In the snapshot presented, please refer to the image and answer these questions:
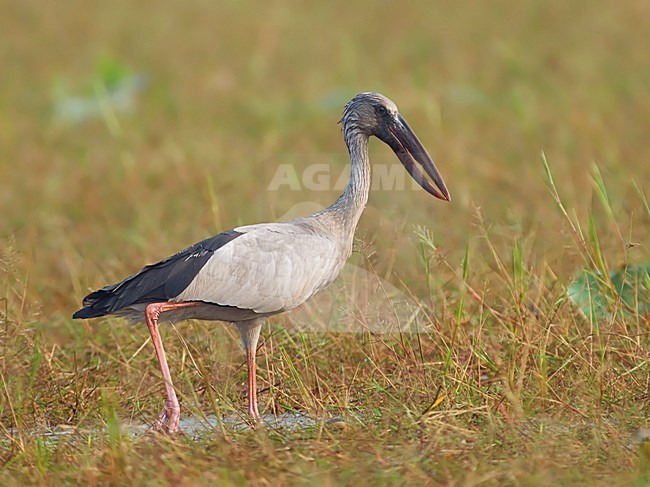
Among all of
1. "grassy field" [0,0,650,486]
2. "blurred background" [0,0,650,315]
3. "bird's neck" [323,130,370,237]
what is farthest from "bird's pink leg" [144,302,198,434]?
"blurred background" [0,0,650,315]

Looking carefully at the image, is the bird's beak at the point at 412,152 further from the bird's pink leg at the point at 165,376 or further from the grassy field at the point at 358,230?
the bird's pink leg at the point at 165,376

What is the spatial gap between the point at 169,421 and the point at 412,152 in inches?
64.8

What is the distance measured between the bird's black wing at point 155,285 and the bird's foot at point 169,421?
0.45 metres

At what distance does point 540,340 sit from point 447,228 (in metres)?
3.45

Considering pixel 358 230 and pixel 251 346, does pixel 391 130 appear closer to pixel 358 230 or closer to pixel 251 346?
pixel 358 230

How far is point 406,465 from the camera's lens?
3654 millimetres

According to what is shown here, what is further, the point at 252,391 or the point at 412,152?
the point at 412,152

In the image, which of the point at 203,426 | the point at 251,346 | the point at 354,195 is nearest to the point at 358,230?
the point at 354,195

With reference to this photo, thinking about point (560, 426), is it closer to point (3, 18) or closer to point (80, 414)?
point (80, 414)

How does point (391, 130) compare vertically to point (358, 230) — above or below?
above

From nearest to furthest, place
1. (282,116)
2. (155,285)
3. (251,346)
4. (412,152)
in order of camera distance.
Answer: (155,285), (251,346), (412,152), (282,116)

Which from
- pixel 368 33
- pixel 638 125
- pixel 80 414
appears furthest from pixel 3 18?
pixel 80 414

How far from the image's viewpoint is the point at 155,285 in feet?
15.0

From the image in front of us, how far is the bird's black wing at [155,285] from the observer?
4.57 m
